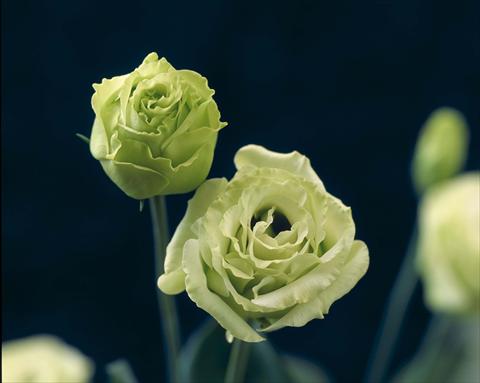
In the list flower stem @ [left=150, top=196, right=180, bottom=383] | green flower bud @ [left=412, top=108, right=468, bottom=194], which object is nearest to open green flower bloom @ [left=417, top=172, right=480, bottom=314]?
green flower bud @ [left=412, top=108, right=468, bottom=194]

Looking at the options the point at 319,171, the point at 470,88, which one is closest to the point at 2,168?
the point at 319,171

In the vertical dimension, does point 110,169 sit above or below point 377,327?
above

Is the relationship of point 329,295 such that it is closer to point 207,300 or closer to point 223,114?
point 207,300

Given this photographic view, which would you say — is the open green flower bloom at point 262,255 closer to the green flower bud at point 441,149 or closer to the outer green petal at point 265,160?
the outer green petal at point 265,160

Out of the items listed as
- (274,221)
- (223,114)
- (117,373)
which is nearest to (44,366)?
(117,373)

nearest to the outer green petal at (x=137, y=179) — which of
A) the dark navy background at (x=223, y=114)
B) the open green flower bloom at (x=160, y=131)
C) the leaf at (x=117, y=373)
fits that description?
the open green flower bloom at (x=160, y=131)

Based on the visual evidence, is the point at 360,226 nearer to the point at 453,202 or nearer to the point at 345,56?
the point at 345,56
